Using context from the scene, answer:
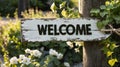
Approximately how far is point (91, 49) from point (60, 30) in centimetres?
28

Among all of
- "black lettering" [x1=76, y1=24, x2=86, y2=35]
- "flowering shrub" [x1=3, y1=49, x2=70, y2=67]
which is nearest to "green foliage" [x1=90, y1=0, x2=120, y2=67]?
"black lettering" [x1=76, y1=24, x2=86, y2=35]

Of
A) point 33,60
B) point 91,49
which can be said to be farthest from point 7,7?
point 91,49

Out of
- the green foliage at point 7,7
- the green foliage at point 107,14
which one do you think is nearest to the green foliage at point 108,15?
the green foliage at point 107,14

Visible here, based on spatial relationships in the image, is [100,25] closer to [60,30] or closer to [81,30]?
[81,30]

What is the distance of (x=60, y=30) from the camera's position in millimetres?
2607

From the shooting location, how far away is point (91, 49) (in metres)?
2.71

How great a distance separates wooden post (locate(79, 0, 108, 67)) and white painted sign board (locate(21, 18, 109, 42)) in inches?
3.6

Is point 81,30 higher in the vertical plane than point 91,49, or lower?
higher

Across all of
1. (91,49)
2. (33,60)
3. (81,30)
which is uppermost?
(81,30)

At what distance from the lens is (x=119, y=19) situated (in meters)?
2.63

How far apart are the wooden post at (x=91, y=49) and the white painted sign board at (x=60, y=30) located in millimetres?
Answer: 91

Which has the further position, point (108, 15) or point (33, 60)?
point (33, 60)

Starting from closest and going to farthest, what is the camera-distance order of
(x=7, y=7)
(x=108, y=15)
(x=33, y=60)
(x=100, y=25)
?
(x=100, y=25)
(x=108, y=15)
(x=33, y=60)
(x=7, y=7)

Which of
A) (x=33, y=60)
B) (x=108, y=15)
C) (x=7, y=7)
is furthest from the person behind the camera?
(x=7, y=7)
